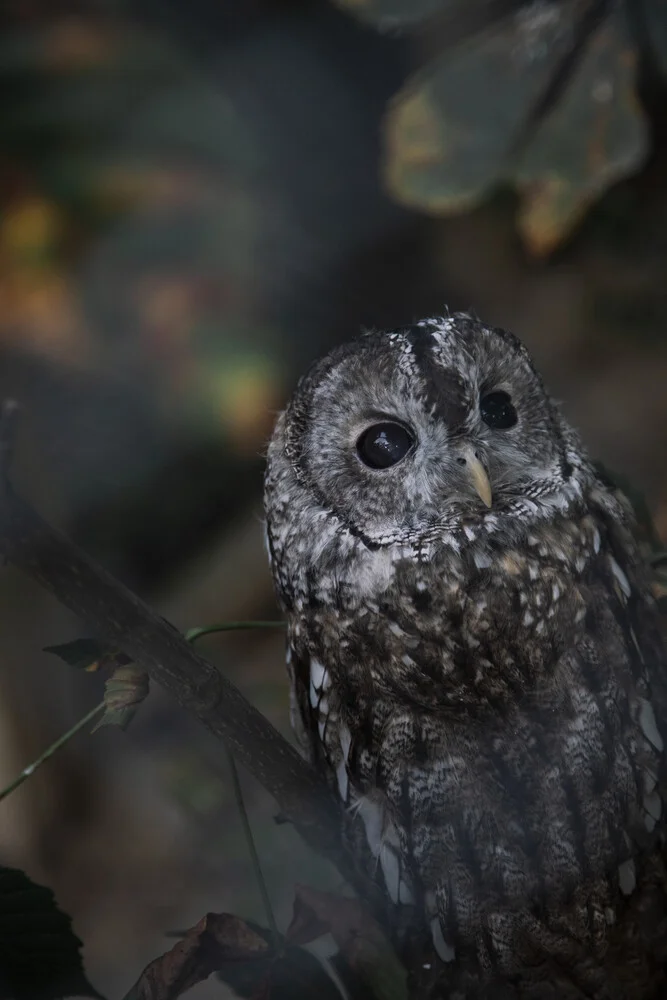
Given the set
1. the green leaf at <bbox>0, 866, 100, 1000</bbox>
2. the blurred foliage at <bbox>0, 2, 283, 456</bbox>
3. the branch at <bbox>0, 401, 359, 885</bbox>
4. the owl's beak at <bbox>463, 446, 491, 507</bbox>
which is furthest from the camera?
the blurred foliage at <bbox>0, 2, 283, 456</bbox>

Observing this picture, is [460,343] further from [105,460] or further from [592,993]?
[105,460]

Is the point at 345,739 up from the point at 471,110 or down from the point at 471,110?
down

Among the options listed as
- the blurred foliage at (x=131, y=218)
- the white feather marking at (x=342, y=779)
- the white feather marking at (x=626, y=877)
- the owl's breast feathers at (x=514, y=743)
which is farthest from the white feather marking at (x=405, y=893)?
the blurred foliage at (x=131, y=218)

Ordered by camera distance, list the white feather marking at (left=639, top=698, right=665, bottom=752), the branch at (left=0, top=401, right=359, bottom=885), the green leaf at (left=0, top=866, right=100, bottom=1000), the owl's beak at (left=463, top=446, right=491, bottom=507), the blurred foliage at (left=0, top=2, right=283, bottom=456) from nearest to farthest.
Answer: the branch at (left=0, top=401, right=359, bottom=885) < the green leaf at (left=0, top=866, right=100, bottom=1000) < the owl's beak at (left=463, top=446, right=491, bottom=507) < the white feather marking at (left=639, top=698, right=665, bottom=752) < the blurred foliage at (left=0, top=2, right=283, bottom=456)

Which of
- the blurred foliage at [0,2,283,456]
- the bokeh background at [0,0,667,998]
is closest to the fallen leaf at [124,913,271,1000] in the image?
the bokeh background at [0,0,667,998]

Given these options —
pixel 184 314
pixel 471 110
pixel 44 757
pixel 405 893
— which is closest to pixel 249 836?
pixel 44 757

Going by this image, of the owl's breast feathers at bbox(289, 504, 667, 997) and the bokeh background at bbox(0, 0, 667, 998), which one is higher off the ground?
the bokeh background at bbox(0, 0, 667, 998)

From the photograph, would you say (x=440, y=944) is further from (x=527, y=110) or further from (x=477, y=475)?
(x=527, y=110)

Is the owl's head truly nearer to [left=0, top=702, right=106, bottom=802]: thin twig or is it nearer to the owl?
the owl
